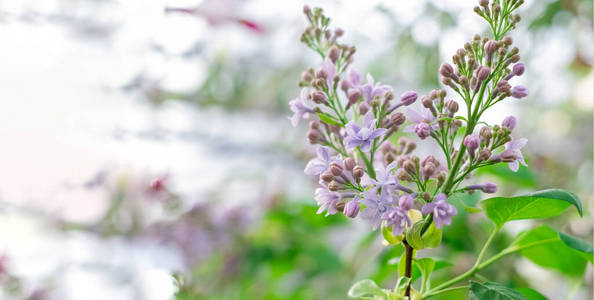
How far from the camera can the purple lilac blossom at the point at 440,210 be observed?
0.27 metres

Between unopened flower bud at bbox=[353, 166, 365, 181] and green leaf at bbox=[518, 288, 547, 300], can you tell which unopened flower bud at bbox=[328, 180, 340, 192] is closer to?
unopened flower bud at bbox=[353, 166, 365, 181]

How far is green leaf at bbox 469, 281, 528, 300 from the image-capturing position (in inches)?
11.7

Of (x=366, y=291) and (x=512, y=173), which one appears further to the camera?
(x=512, y=173)

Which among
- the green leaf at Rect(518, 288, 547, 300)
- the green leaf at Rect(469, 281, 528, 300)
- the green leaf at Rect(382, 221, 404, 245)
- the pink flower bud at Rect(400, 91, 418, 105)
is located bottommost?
the green leaf at Rect(518, 288, 547, 300)

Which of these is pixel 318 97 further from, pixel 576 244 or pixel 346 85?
pixel 576 244

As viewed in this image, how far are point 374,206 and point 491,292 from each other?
0.09 metres

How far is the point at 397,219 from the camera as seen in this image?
0.90 feet

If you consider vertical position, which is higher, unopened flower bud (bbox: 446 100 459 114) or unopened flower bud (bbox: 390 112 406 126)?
unopened flower bud (bbox: 446 100 459 114)

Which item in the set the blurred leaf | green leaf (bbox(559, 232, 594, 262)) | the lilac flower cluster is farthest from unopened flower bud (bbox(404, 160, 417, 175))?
the blurred leaf

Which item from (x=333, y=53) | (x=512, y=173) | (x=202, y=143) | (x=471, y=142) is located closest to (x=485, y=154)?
(x=471, y=142)

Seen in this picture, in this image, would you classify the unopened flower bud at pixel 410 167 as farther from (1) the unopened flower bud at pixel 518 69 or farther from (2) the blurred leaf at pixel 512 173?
(2) the blurred leaf at pixel 512 173

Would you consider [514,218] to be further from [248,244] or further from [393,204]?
[248,244]

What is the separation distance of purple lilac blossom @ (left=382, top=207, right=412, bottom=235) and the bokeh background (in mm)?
187

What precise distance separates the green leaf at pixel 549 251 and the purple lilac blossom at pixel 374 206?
0.15m
